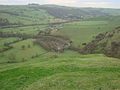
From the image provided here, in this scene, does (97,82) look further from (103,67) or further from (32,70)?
(32,70)

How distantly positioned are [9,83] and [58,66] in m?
6.93

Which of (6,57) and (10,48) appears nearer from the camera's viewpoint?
(6,57)

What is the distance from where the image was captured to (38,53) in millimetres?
159000

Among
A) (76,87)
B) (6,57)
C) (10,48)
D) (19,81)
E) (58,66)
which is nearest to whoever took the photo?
(76,87)

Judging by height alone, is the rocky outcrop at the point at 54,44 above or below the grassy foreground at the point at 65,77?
below

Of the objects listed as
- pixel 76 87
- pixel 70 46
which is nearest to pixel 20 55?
pixel 70 46

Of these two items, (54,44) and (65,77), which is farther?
(54,44)

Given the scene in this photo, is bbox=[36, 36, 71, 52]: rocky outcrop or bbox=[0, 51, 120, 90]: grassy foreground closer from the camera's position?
bbox=[0, 51, 120, 90]: grassy foreground

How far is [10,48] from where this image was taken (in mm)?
174125

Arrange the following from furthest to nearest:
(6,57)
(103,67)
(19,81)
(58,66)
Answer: (6,57) < (58,66) < (103,67) < (19,81)

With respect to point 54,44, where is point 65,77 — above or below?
above

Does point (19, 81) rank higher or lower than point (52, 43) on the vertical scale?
higher

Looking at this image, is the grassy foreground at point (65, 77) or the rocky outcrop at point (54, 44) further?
the rocky outcrop at point (54, 44)

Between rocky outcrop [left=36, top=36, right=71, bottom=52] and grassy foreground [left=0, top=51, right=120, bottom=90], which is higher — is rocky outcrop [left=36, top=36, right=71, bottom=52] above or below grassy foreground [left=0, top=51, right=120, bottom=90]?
below
